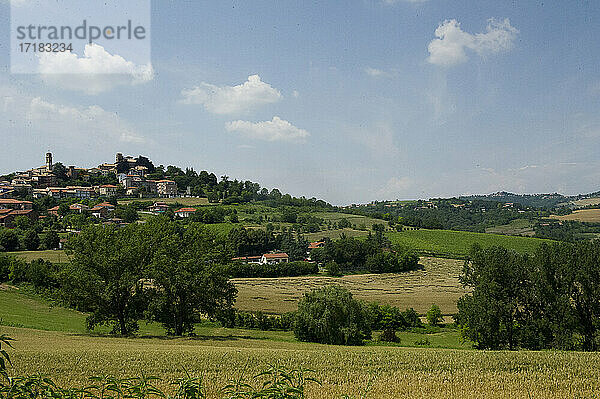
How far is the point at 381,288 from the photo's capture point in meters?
89.4

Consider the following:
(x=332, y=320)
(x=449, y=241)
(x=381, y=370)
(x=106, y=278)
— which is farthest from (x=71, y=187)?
(x=381, y=370)

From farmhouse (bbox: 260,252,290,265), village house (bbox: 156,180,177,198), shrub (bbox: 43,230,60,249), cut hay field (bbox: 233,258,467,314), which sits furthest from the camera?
village house (bbox: 156,180,177,198)

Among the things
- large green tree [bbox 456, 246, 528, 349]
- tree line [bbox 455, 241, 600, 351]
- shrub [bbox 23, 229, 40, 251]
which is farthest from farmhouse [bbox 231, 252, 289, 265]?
tree line [bbox 455, 241, 600, 351]

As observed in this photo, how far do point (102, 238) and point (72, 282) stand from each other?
450cm

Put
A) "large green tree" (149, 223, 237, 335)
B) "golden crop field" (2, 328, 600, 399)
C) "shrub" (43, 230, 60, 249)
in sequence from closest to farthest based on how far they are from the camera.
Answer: "golden crop field" (2, 328, 600, 399) → "large green tree" (149, 223, 237, 335) → "shrub" (43, 230, 60, 249)

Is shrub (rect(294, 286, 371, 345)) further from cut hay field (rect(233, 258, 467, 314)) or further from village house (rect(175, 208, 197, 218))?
village house (rect(175, 208, 197, 218))

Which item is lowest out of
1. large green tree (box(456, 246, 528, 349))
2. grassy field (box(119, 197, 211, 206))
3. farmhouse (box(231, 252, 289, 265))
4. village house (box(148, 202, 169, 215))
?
farmhouse (box(231, 252, 289, 265))

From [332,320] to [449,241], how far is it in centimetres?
10933

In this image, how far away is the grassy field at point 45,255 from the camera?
263 feet

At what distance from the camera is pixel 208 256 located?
135 ft

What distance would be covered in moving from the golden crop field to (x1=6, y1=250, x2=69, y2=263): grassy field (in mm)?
70721

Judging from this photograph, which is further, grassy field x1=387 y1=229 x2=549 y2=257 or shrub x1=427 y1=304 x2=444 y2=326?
grassy field x1=387 y1=229 x2=549 y2=257

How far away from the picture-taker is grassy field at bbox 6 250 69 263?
80250 millimetres

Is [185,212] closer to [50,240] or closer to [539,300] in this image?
[50,240]
